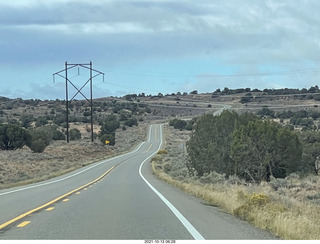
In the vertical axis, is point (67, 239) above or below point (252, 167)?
above

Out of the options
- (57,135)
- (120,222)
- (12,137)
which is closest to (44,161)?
(12,137)

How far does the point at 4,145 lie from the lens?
6681cm

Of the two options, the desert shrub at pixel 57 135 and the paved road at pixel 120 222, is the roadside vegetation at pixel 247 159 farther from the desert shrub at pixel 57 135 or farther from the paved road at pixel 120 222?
the desert shrub at pixel 57 135

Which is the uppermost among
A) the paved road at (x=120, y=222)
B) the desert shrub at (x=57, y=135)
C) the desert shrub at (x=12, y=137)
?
the paved road at (x=120, y=222)

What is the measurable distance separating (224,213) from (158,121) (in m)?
144

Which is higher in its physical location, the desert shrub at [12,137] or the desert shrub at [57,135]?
the desert shrub at [12,137]

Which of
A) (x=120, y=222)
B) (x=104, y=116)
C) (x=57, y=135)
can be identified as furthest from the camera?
(x=104, y=116)

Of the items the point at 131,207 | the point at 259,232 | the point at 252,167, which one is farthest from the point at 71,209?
the point at 252,167

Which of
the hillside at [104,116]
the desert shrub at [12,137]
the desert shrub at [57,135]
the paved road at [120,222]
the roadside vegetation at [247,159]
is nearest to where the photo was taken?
the paved road at [120,222]

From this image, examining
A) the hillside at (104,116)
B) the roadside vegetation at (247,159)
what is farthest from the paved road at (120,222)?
the hillside at (104,116)

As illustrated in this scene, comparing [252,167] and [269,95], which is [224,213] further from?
[269,95]

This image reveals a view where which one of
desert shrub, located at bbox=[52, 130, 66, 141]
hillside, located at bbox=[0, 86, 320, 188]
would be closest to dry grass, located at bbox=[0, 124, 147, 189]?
hillside, located at bbox=[0, 86, 320, 188]

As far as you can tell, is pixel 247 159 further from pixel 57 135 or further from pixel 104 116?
pixel 104 116

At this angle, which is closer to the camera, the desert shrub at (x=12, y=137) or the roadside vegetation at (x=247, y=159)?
the roadside vegetation at (x=247, y=159)
